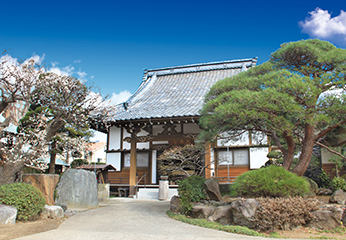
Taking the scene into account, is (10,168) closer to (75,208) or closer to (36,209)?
(36,209)

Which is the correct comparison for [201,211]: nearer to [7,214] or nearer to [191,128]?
[7,214]

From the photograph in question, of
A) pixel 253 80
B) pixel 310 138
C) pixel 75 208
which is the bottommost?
pixel 75 208

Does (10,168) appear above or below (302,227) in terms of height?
above

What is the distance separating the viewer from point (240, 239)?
5.02 metres

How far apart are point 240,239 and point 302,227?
1.85 metres

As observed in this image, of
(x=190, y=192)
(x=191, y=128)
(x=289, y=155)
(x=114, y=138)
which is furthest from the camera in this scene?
(x=114, y=138)

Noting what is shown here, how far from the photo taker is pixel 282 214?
19.0 ft

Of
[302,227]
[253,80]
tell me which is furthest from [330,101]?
[302,227]

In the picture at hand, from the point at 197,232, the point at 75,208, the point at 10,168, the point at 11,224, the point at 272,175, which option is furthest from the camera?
the point at 75,208

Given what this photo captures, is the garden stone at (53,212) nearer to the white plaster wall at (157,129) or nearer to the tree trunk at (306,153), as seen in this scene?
the tree trunk at (306,153)

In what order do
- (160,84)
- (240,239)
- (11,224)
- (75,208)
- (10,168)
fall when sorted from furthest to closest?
1. (160,84)
2. (75,208)
3. (10,168)
4. (11,224)
5. (240,239)

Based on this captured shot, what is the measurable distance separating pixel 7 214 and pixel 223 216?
16.2 ft

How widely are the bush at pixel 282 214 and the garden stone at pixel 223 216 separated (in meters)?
0.75

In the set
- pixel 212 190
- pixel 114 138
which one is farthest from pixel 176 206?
pixel 114 138
